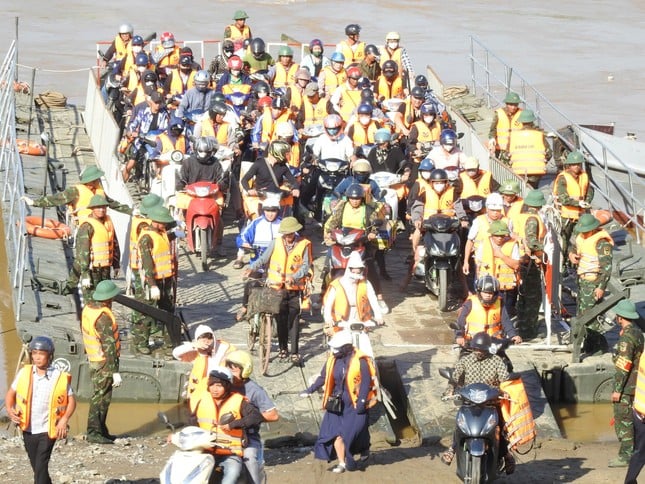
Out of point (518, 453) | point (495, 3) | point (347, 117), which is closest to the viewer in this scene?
point (518, 453)

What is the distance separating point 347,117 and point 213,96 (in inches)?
88.4

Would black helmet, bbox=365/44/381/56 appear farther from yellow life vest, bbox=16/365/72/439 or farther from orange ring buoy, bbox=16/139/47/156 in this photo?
yellow life vest, bbox=16/365/72/439

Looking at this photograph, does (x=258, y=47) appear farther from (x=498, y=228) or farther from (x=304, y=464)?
(x=304, y=464)

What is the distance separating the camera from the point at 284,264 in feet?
63.0

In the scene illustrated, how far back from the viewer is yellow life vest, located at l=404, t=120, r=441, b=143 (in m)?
25.1

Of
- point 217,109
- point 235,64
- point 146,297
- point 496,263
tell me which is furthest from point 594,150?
point 146,297

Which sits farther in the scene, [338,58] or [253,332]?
[338,58]

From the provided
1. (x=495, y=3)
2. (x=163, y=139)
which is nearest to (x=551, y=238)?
(x=163, y=139)

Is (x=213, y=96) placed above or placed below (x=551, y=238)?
above

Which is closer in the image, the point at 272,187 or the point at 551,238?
the point at 551,238

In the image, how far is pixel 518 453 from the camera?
16578mm

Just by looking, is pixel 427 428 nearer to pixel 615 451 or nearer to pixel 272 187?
pixel 615 451

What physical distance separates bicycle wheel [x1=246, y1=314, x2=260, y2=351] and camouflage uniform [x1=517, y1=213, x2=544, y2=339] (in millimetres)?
3403

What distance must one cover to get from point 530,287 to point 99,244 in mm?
5300
